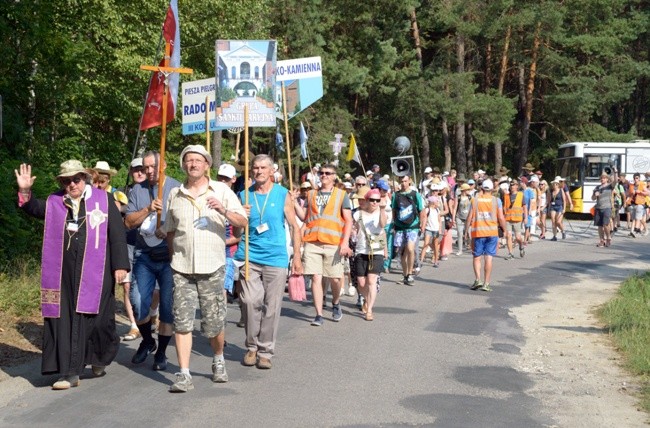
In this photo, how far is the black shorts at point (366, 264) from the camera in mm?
12609

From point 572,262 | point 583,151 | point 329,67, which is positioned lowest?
point 572,262

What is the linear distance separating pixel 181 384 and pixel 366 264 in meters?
4.99

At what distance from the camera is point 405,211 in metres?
16.5

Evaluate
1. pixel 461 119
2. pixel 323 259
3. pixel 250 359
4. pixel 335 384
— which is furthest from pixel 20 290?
pixel 461 119

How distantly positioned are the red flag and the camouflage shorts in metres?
2.45

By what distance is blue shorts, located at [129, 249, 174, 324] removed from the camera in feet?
29.2

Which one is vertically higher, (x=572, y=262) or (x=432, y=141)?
(x=432, y=141)

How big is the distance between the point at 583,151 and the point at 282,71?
2801 centimetres

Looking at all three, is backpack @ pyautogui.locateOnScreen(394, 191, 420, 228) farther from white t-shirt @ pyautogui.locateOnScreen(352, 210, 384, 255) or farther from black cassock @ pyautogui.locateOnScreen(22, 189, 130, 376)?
black cassock @ pyautogui.locateOnScreen(22, 189, 130, 376)

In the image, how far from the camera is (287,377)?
8.80m

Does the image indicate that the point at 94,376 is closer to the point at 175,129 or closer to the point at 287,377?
the point at 287,377

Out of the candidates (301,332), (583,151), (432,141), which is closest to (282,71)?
(301,332)

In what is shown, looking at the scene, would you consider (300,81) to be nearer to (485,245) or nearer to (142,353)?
(485,245)

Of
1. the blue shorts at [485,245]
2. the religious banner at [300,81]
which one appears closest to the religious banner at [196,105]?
the religious banner at [300,81]
